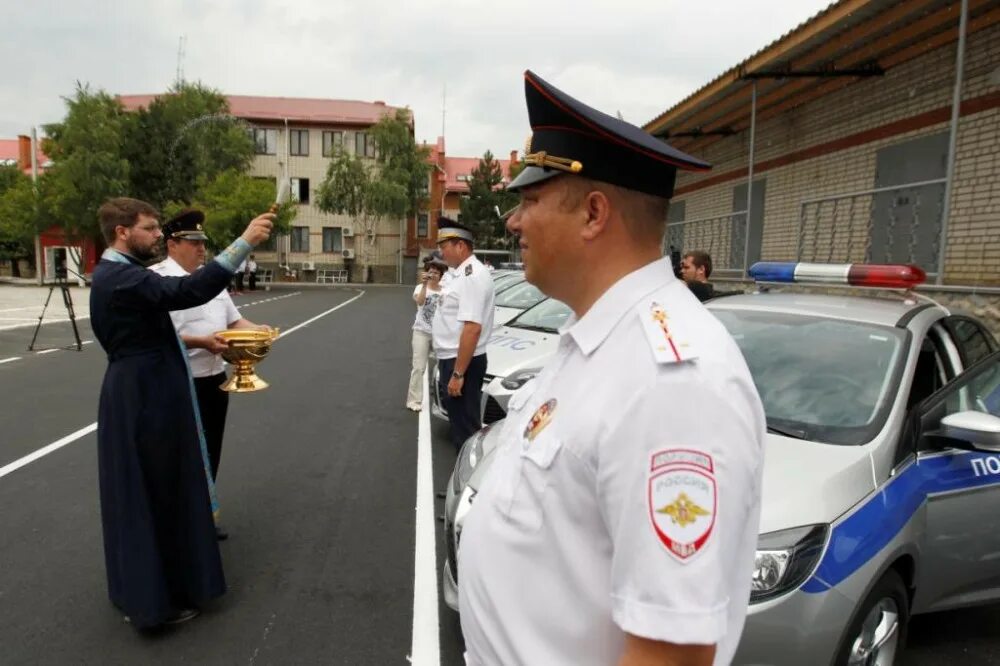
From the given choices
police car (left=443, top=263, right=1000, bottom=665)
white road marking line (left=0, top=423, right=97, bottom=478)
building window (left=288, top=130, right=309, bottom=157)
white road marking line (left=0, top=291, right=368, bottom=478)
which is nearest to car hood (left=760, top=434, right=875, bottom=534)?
police car (left=443, top=263, right=1000, bottom=665)

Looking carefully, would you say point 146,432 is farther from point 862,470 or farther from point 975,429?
point 975,429

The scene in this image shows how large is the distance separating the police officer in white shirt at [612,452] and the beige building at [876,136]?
6.90m

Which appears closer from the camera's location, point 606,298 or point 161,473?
point 606,298

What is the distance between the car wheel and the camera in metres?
2.15

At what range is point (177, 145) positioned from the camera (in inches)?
1390

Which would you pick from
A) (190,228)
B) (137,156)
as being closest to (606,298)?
(190,228)

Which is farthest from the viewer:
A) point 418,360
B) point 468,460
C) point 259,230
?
point 418,360

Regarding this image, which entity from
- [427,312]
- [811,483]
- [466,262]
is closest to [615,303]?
[811,483]

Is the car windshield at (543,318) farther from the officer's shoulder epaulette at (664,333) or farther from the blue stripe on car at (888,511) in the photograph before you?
the officer's shoulder epaulette at (664,333)

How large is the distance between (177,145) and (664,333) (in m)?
40.1

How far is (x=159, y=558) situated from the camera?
297cm

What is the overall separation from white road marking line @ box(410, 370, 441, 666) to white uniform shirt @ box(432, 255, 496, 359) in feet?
3.40

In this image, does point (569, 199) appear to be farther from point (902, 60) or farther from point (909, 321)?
point (902, 60)

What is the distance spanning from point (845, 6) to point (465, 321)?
5447 millimetres
